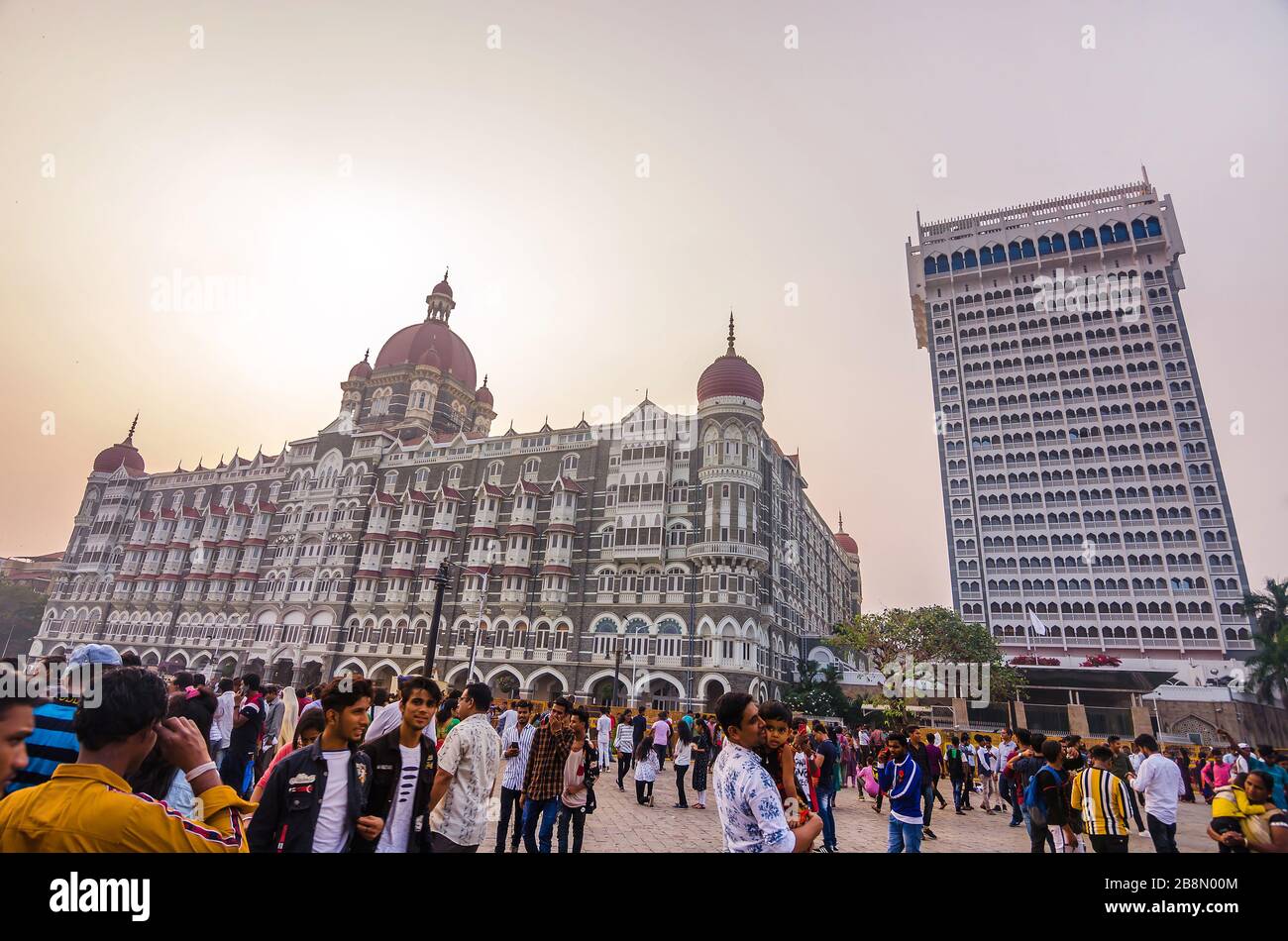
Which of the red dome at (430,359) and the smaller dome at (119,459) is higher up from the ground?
the red dome at (430,359)

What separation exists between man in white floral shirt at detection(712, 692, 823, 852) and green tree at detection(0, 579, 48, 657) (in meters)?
88.6

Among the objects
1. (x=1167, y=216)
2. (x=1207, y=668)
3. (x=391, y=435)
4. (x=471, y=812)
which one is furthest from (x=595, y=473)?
(x=1167, y=216)

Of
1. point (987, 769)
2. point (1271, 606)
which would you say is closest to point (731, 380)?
point (987, 769)

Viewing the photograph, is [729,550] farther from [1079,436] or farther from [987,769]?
[1079,436]

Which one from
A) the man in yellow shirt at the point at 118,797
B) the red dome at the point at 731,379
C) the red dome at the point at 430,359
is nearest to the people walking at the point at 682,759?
the man in yellow shirt at the point at 118,797

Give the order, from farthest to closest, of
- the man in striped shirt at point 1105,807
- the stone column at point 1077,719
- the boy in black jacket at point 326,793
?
1. the stone column at point 1077,719
2. the man in striped shirt at point 1105,807
3. the boy in black jacket at point 326,793

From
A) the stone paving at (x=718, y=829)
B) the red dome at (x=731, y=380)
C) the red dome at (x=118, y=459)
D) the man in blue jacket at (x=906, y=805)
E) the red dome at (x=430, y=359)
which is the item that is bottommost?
the stone paving at (x=718, y=829)

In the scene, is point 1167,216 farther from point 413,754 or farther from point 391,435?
point 413,754

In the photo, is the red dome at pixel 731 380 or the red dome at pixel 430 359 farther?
the red dome at pixel 430 359

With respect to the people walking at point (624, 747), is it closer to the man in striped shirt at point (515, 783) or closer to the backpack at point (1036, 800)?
the man in striped shirt at point (515, 783)

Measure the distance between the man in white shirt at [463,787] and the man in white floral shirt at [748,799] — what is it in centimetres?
223

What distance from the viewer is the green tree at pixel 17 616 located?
65.2 m

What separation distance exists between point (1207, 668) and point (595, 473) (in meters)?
47.7
